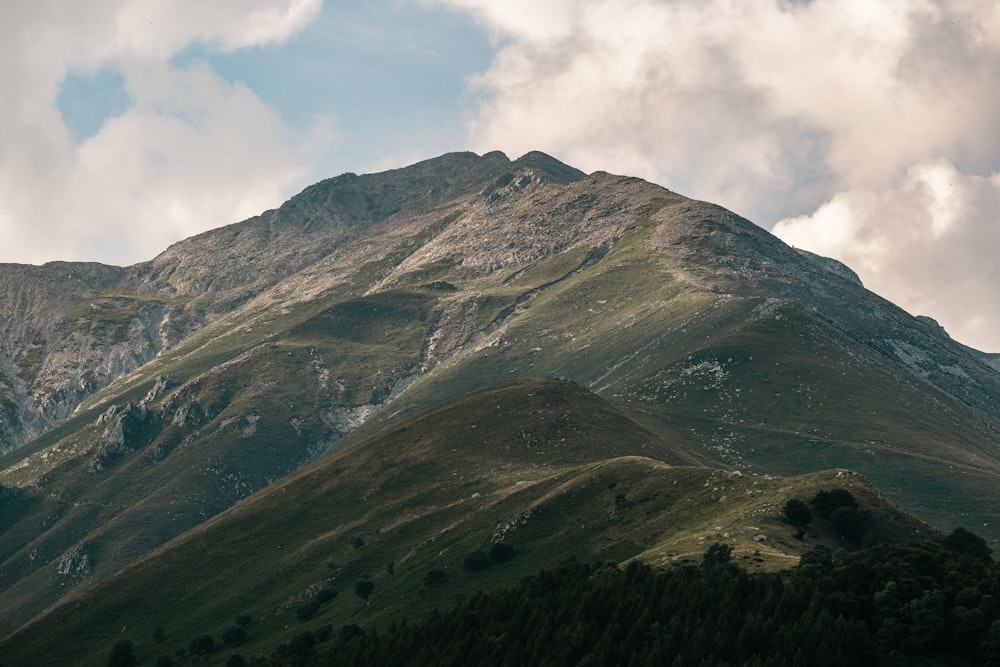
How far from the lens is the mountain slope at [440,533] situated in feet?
403

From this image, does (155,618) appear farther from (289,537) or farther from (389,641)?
(389,641)

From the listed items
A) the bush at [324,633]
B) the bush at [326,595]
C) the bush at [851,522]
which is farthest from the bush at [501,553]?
the bush at [851,522]

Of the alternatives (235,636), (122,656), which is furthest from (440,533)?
(122,656)

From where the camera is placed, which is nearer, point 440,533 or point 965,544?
point 965,544

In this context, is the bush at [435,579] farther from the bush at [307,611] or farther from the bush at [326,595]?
the bush at [326,595]

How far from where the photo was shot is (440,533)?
157 metres

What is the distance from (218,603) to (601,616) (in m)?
90.4

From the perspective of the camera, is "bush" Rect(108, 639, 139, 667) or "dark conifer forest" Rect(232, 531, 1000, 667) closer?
"dark conifer forest" Rect(232, 531, 1000, 667)

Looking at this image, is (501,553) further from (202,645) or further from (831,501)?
(202,645)

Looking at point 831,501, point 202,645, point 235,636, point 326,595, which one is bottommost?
point 202,645

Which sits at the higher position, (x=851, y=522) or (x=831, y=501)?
(x=831, y=501)

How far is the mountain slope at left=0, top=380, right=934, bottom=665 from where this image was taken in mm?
122688

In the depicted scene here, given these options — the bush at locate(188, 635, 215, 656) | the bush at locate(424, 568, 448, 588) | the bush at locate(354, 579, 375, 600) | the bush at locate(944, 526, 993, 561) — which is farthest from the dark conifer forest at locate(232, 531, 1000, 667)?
the bush at locate(188, 635, 215, 656)

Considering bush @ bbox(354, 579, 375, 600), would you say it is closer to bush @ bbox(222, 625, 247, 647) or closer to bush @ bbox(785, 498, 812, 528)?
bush @ bbox(222, 625, 247, 647)
